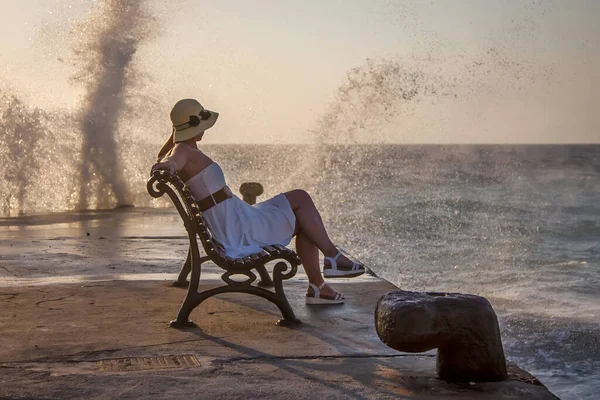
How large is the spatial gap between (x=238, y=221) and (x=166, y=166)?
597 mm

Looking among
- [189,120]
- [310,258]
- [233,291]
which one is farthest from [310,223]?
[189,120]

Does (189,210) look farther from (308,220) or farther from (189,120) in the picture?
(308,220)

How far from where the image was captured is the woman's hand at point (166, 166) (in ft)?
18.1

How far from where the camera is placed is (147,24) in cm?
2278

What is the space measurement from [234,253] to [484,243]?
1938cm

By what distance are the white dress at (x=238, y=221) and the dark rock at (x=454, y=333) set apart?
5.44ft

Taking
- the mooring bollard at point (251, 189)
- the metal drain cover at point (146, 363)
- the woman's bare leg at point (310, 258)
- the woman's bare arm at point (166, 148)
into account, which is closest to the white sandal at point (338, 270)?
the woman's bare leg at point (310, 258)

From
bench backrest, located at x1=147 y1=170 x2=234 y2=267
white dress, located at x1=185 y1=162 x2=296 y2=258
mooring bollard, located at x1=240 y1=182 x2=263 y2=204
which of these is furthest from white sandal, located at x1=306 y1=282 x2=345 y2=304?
mooring bollard, located at x1=240 y1=182 x2=263 y2=204

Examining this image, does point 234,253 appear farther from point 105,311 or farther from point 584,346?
point 584,346

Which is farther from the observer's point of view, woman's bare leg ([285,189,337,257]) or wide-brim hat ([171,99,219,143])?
woman's bare leg ([285,189,337,257])

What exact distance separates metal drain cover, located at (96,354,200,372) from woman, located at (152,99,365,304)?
1060 mm

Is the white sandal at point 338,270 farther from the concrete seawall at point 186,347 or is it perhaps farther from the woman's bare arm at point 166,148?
the woman's bare arm at point 166,148

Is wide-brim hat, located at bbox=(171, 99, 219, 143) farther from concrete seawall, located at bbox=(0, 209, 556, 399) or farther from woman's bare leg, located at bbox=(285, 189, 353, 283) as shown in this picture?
concrete seawall, located at bbox=(0, 209, 556, 399)

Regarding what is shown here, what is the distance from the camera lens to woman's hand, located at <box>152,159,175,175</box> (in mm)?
5516
